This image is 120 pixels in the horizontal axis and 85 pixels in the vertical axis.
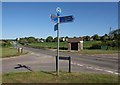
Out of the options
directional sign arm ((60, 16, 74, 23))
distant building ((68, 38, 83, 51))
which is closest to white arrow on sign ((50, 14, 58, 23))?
directional sign arm ((60, 16, 74, 23))

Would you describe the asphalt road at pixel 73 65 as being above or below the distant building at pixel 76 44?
below

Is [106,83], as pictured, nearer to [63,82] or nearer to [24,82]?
[63,82]

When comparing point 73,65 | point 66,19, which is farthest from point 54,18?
point 73,65

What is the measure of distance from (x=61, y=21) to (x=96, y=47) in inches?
2493

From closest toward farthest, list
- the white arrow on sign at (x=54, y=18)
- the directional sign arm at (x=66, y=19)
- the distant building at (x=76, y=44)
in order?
the directional sign arm at (x=66, y=19) → the white arrow on sign at (x=54, y=18) → the distant building at (x=76, y=44)

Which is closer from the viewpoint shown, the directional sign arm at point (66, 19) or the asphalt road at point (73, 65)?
the directional sign arm at point (66, 19)

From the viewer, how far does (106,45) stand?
72.5 metres

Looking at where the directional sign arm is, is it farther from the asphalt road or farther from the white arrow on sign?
the asphalt road

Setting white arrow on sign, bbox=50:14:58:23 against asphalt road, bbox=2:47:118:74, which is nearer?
white arrow on sign, bbox=50:14:58:23

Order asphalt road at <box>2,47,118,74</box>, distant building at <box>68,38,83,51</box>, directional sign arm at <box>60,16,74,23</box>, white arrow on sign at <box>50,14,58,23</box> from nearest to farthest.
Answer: directional sign arm at <box>60,16,74,23</box> < white arrow on sign at <box>50,14,58,23</box> < asphalt road at <box>2,47,118,74</box> < distant building at <box>68,38,83,51</box>

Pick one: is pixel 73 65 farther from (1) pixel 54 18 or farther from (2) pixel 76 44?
(2) pixel 76 44

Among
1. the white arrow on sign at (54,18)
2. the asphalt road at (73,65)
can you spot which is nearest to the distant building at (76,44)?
the asphalt road at (73,65)

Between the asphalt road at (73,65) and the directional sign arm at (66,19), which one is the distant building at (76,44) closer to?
the asphalt road at (73,65)

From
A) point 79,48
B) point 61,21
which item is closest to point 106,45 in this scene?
point 79,48
